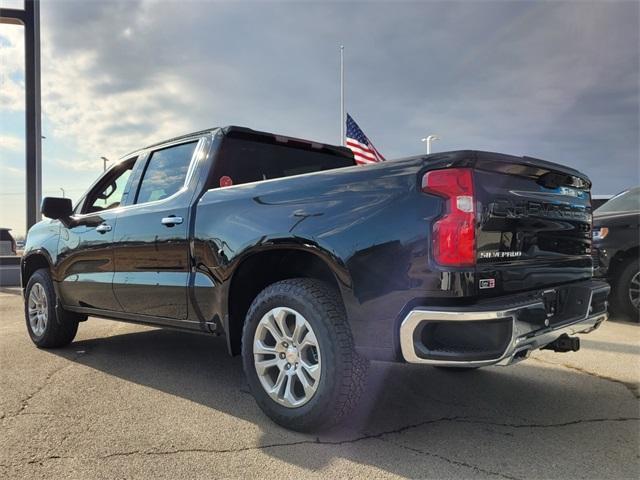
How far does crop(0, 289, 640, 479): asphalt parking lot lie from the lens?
101 inches

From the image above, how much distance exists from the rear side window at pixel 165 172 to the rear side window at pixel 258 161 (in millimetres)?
336

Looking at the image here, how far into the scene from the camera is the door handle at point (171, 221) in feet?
12.2

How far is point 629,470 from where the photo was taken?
2.53 m

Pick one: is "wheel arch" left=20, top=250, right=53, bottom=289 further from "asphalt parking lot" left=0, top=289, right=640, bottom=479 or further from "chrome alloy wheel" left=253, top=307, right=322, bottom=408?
"chrome alloy wheel" left=253, top=307, right=322, bottom=408

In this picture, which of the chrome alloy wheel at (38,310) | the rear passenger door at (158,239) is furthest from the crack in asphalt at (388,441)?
the chrome alloy wheel at (38,310)

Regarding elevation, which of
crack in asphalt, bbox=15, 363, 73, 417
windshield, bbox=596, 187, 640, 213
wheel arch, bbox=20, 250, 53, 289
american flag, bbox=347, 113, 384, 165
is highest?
american flag, bbox=347, 113, 384, 165

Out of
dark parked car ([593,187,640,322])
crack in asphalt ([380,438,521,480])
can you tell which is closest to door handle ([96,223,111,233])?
crack in asphalt ([380,438,521,480])

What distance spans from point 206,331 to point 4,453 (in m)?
1.31

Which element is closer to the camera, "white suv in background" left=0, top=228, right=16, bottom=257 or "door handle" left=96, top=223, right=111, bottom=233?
"door handle" left=96, top=223, right=111, bottom=233

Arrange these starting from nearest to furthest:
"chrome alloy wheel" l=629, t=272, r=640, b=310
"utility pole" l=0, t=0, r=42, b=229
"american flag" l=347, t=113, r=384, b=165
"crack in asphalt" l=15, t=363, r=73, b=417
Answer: "crack in asphalt" l=15, t=363, r=73, b=417
"chrome alloy wheel" l=629, t=272, r=640, b=310
"american flag" l=347, t=113, r=384, b=165
"utility pole" l=0, t=0, r=42, b=229

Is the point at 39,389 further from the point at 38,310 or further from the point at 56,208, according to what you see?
the point at 56,208

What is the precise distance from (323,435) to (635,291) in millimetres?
5226

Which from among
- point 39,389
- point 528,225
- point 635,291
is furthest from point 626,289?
point 39,389

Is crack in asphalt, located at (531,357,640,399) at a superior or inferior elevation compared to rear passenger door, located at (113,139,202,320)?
inferior
